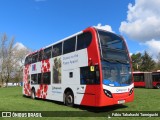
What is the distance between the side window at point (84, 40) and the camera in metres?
12.9

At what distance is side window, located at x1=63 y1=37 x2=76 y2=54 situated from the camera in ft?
47.6

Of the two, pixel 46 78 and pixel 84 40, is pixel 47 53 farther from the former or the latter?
Result: pixel 84 40

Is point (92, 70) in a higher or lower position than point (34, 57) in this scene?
lower

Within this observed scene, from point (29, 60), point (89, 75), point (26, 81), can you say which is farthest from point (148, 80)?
point (89, 75)

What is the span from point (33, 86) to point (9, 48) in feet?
182

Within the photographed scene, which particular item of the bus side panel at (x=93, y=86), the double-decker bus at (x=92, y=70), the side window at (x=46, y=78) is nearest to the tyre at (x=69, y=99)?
the double-decker bus at (x=92, y=70)

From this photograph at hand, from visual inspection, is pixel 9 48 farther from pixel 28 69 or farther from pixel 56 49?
pixel 56 49

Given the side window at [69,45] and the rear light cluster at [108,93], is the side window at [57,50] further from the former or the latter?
the rear light cluster at [108,93]

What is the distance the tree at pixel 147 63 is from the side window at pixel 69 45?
68588 mm

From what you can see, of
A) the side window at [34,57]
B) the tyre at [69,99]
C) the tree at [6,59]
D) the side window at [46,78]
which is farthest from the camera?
the tree at [6,59]

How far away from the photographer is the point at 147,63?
80375 mm

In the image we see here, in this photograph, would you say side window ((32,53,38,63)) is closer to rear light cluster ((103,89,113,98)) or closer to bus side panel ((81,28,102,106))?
bus side panel ((81,28,102,106))

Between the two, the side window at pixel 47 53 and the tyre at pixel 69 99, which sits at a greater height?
the side window at pixel 47 53

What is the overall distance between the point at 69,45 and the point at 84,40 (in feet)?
5.89
